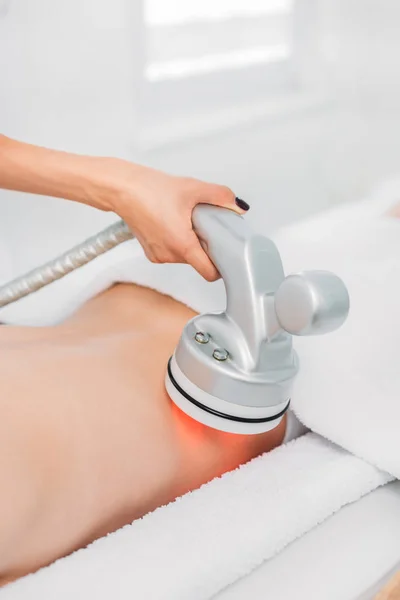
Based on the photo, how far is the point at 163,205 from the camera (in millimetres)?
722

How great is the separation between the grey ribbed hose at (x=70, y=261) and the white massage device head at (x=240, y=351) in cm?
16

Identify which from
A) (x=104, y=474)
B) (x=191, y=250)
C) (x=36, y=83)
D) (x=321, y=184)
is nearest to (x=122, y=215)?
(x=191, y=250)

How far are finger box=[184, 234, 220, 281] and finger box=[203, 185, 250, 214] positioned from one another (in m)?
0.05

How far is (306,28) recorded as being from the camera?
1.60m

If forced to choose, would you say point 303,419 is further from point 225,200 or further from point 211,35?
point 211,35

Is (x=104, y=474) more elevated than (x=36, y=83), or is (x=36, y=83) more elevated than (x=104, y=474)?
(x=36, y=83)

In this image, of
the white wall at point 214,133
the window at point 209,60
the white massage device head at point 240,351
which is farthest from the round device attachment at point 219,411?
the window at point 209,60

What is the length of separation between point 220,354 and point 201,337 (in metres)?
0.03

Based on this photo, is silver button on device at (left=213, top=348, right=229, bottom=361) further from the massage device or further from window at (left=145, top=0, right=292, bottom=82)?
window at (left=145, top=0, right=292, bottom=82)

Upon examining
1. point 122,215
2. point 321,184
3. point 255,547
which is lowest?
point 321,184

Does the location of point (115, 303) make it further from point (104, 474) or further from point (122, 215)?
point (104, 474)

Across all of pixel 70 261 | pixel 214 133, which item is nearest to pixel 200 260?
pixel 70 261

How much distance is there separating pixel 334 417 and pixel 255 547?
17 centimetres

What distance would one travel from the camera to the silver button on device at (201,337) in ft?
2.10
